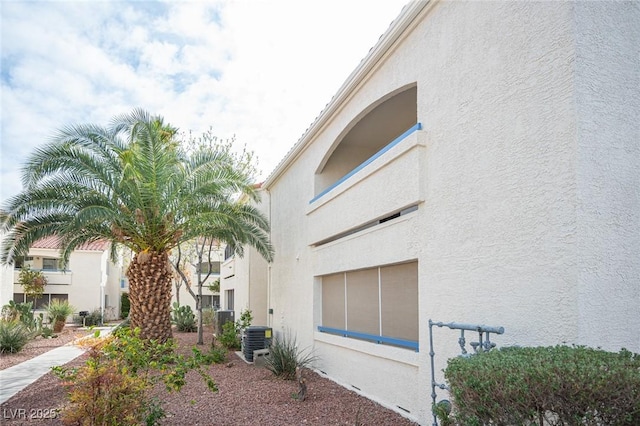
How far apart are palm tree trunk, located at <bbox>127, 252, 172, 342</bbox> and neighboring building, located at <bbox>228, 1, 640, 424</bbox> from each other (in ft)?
20.2

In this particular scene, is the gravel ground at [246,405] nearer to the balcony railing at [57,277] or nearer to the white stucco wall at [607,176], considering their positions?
the white stucco wall at [607,176]

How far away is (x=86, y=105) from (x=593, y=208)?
12.4 m

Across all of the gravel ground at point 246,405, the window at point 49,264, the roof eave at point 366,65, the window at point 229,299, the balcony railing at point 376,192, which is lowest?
the gravel ground at point 246,405

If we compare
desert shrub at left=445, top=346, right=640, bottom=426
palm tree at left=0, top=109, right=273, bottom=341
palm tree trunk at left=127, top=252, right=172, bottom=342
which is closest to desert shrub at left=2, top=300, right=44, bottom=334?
palm tree at left=0, top=109, right=273, bottom=341

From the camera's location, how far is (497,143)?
630cm

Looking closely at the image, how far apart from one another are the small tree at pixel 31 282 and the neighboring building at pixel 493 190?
2613cm

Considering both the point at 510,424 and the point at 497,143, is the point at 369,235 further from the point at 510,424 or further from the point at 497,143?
the point at 510,424

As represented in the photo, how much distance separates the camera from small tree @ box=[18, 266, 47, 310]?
30.5 metres

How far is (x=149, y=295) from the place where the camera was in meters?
14.9

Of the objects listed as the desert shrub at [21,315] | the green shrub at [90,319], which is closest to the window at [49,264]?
the green shrub at [90,319]

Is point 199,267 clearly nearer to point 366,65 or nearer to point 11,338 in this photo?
point 11,338

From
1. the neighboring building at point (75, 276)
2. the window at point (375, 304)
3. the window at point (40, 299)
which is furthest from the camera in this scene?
the neighboring building at point (75, 276)

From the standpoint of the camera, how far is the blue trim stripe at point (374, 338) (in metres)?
8.47

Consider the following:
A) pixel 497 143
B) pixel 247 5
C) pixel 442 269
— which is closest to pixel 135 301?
pixel 247 5
